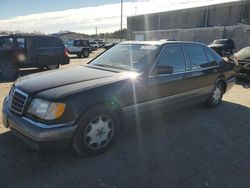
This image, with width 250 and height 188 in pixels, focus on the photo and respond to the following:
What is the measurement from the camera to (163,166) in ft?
11.0

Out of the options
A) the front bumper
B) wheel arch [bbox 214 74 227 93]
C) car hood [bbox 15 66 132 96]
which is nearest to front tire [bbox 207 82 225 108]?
wheel arch [bbox 214 74 227 93]

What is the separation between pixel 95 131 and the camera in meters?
3.44

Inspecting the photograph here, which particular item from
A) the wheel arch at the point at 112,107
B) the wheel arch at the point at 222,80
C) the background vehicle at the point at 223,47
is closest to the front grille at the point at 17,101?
the wheel arch at the point at 112,107

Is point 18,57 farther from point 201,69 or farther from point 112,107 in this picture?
point 112,107

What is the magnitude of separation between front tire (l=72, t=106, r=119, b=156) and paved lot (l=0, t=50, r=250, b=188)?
0.15m

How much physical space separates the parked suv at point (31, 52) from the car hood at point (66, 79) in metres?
7.59

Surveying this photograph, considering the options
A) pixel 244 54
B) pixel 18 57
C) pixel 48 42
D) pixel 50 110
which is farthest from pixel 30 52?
pixel 244 54

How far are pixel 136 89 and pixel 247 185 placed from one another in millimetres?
1970

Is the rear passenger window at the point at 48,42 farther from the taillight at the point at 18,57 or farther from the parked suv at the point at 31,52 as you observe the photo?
the taillight at the point at 18,57

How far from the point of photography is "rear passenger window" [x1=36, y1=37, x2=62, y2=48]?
38.4ft

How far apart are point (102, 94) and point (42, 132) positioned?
922 millimetres

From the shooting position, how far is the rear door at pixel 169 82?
4.12 m

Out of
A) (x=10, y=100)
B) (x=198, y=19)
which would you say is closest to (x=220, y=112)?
(x=10, y=100)

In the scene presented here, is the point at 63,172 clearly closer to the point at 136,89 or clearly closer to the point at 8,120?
the point at 8,120
